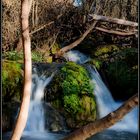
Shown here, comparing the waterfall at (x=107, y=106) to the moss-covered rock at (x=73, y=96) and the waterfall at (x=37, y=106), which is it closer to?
the moss-covered rock at (x=73, y=96)

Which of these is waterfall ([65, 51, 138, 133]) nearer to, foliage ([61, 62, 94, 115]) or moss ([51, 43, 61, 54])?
foliage ([61, 62, 94, 115])

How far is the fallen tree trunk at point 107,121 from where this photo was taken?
2594 millimetres

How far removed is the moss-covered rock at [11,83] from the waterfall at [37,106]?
1.41 feet

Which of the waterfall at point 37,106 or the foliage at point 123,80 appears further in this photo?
the foliage at point 123,80

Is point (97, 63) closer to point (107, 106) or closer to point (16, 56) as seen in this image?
point (107, 106)

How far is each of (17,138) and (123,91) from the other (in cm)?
1001

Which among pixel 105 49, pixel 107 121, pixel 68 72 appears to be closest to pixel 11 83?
pixel 68 72

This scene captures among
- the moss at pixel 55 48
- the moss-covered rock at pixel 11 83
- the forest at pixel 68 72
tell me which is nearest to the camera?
the forest at pixel 68 72

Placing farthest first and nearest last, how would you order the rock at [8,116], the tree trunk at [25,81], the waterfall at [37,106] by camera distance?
1. the waterfall at [37,106]
2. the rock at [8,116]
3. the tree trunk at [25,81]

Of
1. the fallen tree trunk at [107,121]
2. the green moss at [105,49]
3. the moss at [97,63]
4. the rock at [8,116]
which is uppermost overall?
the green moss at [105,49]

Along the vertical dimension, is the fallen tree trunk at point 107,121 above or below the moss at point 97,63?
below

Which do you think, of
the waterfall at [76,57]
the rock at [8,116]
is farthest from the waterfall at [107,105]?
the waterfall at [76,57]

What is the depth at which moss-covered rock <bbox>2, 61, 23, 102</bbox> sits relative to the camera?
10945 mm

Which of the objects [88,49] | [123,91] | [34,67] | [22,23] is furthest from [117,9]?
[22,23]
